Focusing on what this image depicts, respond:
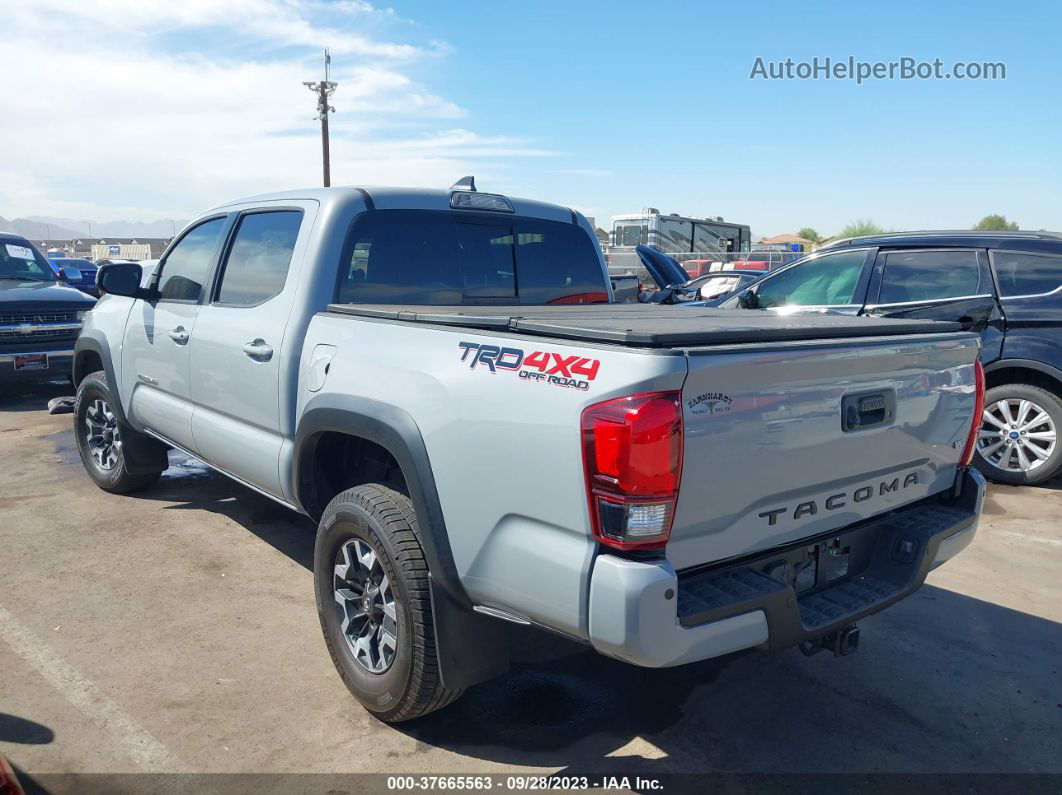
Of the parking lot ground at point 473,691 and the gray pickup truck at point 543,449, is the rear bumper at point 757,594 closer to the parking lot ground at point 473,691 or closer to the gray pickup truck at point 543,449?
the gray pickup truck at point 543,449

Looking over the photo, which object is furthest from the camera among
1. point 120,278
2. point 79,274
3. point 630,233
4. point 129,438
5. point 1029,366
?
point 630,233

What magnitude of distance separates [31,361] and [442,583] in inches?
322

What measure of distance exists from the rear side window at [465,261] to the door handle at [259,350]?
420 millimetres

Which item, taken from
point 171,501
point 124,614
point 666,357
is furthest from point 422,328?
point 171,501

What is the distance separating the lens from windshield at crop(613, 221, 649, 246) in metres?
29.9

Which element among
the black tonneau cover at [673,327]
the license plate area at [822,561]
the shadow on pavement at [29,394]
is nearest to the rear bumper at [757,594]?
the license plate area at [822,561]

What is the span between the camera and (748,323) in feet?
9.76

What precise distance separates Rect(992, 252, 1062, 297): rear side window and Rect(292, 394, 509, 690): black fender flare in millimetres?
5500

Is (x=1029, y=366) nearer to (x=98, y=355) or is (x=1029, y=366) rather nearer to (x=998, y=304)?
(x=998, y=304)

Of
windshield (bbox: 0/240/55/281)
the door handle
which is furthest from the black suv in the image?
windshield (bbox: 0/240/55/281)

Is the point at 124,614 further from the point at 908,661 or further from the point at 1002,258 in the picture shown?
the point at 1002,258

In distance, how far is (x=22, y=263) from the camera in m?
10.2

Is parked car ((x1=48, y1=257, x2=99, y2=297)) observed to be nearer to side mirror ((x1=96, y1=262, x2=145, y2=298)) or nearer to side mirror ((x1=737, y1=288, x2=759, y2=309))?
side mirror ((x1=96, y1=262, x2=145, y2=298))

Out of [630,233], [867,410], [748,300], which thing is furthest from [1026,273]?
[630,233]
